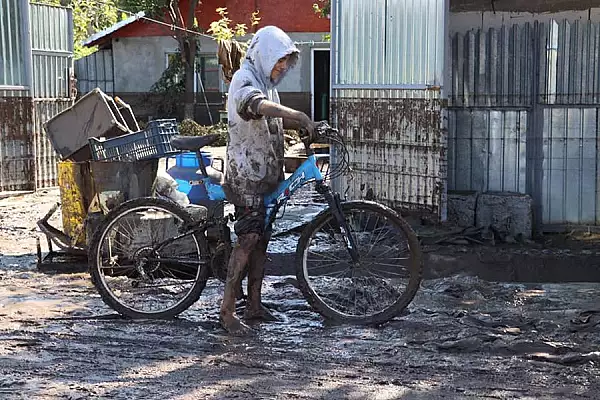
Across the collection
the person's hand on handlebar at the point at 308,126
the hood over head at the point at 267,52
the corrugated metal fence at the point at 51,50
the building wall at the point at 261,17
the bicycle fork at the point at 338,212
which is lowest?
the bicycle fork at the point at 338,212

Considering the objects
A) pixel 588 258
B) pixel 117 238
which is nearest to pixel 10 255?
pixel 117 238

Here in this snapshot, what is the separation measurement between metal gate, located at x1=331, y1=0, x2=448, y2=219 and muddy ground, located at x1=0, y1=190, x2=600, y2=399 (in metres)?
2.27

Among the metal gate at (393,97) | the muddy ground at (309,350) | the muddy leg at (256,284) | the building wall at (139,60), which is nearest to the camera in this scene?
the muddy ground at (309,350)

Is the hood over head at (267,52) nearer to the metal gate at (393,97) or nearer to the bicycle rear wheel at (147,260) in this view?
the bicycle rear wheel at (147,260)

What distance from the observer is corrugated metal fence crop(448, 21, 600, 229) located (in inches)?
382

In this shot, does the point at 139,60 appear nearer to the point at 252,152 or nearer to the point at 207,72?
the point at 207,72

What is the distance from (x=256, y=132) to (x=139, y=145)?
2300mm

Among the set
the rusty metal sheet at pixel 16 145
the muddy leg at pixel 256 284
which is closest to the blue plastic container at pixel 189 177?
the muddy leg at pixel 256 284

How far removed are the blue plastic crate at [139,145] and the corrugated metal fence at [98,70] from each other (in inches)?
878

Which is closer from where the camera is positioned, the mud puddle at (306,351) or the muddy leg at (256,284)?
the mud puddle at (306,351)


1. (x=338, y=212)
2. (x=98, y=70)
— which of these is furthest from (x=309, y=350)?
(x=98, y=70)

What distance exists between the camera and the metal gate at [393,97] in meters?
9.62

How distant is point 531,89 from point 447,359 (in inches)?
205

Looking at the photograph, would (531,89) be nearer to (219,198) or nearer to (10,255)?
(219,198)
